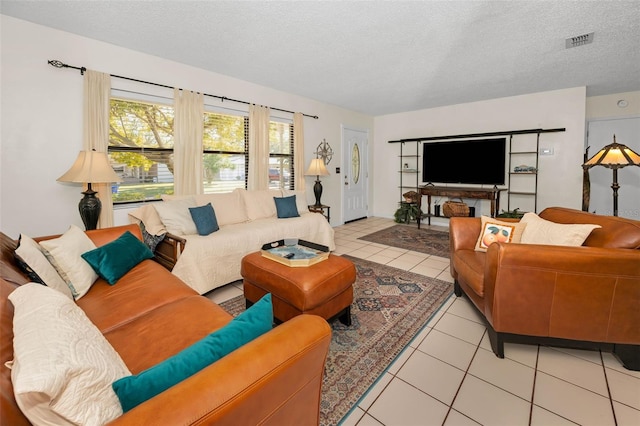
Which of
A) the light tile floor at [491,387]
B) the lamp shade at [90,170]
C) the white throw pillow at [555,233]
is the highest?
the lamp shade at [90,170]

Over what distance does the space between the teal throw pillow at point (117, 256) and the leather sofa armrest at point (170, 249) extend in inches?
13.9

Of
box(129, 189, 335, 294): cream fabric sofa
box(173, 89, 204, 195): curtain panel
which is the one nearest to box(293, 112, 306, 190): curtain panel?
box(129, 189, 335, 294): cream fabric sofa

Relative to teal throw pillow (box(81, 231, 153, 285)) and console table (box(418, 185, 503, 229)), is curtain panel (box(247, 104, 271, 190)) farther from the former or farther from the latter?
console table (box(418, 185, 503, 229))

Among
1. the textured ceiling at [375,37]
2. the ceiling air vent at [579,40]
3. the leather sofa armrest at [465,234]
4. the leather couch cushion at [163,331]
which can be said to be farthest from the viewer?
the ceiling air vent at [579,40]

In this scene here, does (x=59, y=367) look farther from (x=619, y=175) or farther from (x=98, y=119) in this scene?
(x=619, y=175)

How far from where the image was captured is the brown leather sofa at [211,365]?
61 centimetres

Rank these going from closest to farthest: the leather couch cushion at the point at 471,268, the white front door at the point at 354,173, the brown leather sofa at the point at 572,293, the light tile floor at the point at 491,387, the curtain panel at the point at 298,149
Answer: the light tile floor at the point at 491,387
the brown leather sofa at the point at 572,293
the leather couch cushion at the point at 471,268
the curtain panel at the point at 298,149
the white front door at the point at 354,173

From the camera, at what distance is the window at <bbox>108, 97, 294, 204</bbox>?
323 centimetres

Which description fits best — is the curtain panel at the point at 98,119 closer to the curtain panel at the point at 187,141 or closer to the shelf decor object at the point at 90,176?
the shelf decor object at the point at 90,176

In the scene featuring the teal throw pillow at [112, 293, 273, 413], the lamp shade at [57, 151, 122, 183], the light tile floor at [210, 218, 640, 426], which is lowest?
the light tile floor at [210, 218, 640, 426]

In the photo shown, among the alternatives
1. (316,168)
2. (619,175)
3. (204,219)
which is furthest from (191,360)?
(619,175)

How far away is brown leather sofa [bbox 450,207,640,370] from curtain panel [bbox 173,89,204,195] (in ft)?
11.2

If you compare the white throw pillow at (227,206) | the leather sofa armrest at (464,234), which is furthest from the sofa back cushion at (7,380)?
the leather sofa armrest at (464,234)

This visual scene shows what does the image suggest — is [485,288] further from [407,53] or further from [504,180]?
[504,180]
